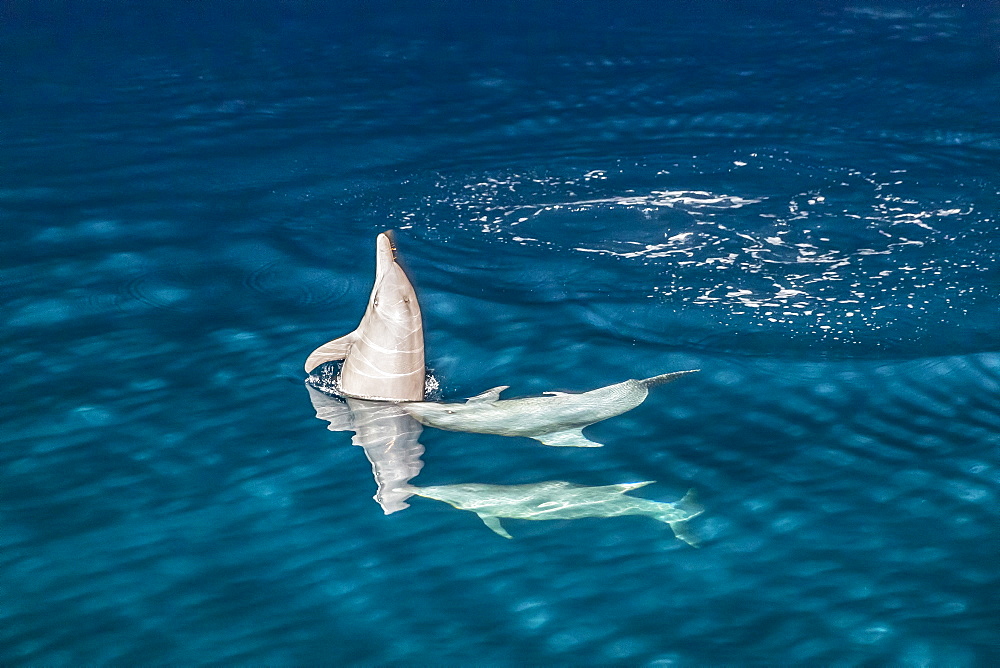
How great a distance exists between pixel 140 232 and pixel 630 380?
3.45 meters

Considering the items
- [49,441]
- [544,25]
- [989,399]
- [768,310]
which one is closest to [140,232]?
[49,441]

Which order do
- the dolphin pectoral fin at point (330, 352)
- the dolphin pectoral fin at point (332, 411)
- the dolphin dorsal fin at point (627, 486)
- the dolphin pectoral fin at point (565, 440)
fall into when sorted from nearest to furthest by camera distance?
the dolphin dorsal fin at point (627, 486)
the dolphin pectoral fin at point (565, 440)
the dolphin pectoral fin at point (332, 411)
the dolphin pectoral fin at point (330, 352)

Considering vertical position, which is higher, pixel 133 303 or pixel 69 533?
pixel 133 303

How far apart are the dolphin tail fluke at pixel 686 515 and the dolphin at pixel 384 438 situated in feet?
3.63

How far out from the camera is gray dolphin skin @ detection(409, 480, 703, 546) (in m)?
→ 4.36

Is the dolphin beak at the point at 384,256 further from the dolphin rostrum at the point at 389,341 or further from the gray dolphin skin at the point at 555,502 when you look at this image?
the gray dolphin skin at the point at 555,502

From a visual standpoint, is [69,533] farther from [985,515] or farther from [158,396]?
[985,515]

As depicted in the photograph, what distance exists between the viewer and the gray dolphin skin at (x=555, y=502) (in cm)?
436

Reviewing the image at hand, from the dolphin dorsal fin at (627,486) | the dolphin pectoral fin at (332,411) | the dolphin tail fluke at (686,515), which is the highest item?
the dolphin pectoral fin at (332,411)

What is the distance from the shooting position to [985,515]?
14.5 feet

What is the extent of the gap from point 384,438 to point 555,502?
85 cm

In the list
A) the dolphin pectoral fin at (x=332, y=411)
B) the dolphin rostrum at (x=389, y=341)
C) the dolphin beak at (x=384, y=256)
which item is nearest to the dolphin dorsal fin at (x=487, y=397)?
the dolphin rostrum at (x=389, y=341)

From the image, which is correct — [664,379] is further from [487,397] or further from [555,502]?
[555,502]

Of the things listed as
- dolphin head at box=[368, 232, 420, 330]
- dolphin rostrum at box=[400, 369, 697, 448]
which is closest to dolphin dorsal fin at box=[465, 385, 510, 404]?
dolphin rostrum at box=[400, 369, 697, 448]
